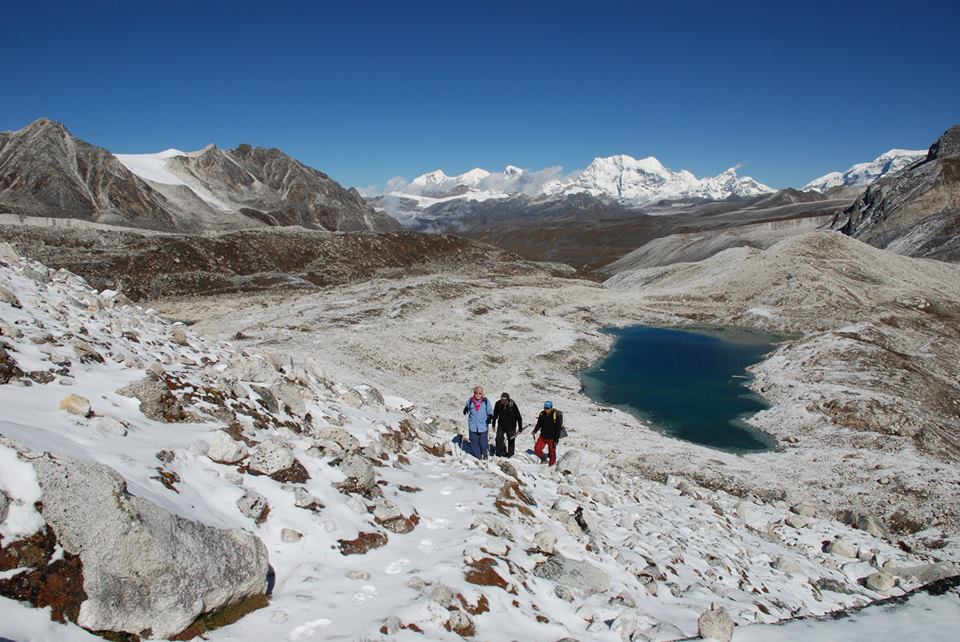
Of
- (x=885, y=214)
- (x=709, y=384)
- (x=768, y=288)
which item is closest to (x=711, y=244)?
(x=885, y=214)

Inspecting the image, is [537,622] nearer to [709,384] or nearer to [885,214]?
[709,384]

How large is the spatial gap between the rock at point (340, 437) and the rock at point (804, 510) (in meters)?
15.0

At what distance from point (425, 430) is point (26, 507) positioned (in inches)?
412

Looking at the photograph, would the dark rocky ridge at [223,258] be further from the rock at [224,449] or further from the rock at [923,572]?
the rock at [923,572]

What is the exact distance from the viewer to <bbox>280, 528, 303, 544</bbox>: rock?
23.5ft

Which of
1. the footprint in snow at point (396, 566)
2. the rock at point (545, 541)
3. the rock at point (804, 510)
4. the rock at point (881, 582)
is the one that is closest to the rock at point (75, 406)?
the footprint in snow at point (396, 566)

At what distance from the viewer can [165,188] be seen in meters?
127

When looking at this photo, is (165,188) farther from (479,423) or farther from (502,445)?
(479,423)

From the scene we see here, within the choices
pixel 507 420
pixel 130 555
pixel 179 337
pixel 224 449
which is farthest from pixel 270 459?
pixel 507 420

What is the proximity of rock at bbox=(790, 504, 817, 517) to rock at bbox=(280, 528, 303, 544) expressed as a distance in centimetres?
1691

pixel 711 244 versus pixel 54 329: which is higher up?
pixel 711 244

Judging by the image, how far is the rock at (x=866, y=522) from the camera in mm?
16500

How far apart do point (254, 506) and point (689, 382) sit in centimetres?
3596

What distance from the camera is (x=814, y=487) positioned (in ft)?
68.1
